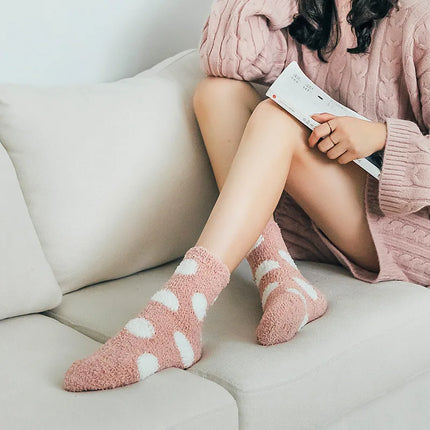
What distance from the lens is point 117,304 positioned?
124cm

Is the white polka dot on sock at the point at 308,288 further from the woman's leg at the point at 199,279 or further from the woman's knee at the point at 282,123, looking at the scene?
the woman's knee at the point at 282,123

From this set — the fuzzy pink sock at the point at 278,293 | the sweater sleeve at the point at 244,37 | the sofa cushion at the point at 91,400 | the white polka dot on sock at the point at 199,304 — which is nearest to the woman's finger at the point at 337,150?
the fuzzy pink sock at the point at 278,293

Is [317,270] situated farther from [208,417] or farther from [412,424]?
[208,417]

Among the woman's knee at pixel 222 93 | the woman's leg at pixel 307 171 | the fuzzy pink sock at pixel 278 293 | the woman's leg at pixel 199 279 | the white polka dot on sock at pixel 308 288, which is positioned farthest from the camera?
the woman's knee at pixel 222 93

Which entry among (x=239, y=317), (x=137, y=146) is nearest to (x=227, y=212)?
(x=239, y=317)

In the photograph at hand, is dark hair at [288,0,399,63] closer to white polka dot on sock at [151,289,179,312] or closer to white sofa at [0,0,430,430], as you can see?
white sofa at [0,0,430,430]

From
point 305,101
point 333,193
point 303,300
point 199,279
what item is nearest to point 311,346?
point 303,300

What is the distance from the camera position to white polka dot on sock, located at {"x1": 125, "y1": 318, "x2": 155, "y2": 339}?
99 cm

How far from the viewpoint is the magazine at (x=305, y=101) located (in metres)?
1.24

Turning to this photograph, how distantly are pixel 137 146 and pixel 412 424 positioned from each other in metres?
0.69

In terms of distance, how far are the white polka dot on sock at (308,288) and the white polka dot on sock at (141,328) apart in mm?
283

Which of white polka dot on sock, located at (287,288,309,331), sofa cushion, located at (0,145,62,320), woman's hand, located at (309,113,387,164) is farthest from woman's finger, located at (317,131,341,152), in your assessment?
sofa cushion, located at (0,145,62,320)

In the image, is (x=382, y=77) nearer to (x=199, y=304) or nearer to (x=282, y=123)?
(x=282, y=123)

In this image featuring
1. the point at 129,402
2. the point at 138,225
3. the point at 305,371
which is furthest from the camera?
the point at 138,225
